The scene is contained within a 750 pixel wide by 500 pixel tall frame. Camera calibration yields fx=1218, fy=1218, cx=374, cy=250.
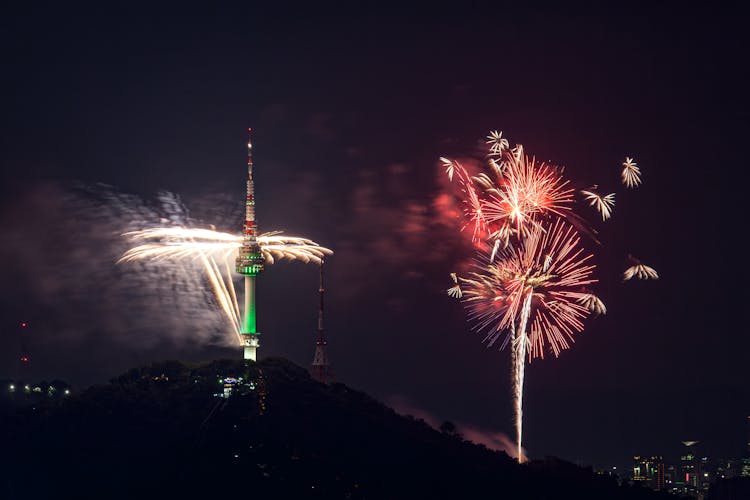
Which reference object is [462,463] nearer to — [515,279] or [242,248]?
[242,248]

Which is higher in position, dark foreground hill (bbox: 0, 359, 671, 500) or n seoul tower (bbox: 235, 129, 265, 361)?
n seoul tower (bbox: 235, 129, 265, 361)

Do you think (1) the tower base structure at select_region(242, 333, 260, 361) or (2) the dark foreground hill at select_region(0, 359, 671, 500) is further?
(1) the tower base structure at select_region(242, 333, 260, 361)

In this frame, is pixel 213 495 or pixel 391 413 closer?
pixel 213 495

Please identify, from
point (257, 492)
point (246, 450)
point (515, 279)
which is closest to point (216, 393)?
point (246, 450)

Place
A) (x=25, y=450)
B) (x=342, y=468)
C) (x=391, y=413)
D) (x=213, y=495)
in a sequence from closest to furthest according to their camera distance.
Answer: (x=213, y=495) → (x=342, y=468) → (x=25, y=450) → (x=391, y=413)
